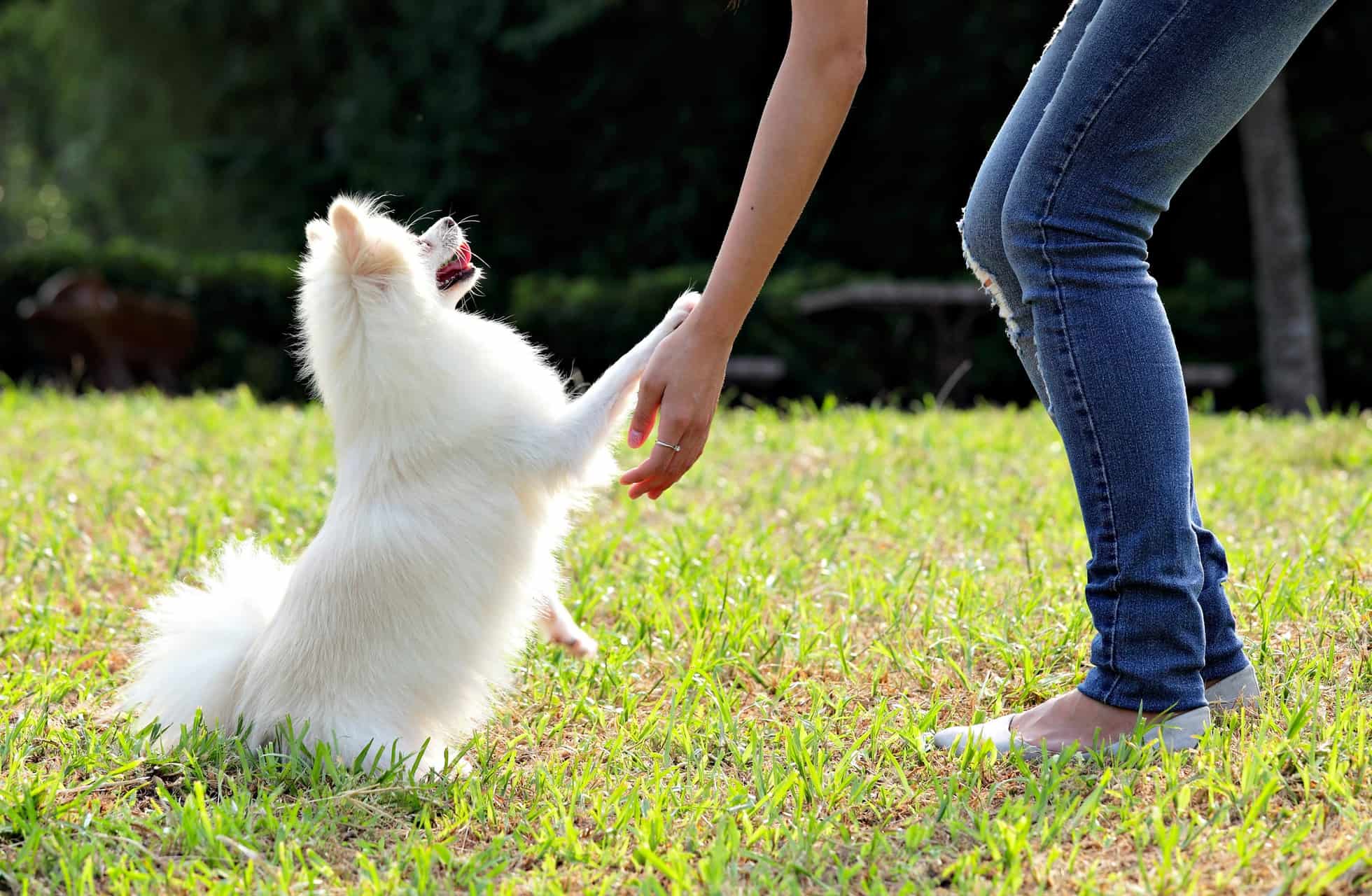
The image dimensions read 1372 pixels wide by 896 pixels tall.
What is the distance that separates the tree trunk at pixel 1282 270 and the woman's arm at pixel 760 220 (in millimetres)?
9074

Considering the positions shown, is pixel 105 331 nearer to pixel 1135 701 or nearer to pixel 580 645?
pixel 580 645

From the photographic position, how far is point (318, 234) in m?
2.54

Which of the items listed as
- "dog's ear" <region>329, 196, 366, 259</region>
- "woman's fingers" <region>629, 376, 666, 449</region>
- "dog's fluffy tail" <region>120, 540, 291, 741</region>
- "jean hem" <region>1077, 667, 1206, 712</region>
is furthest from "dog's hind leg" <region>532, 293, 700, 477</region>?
"jean hem" <region>1077, 667, 1206, 712</region>

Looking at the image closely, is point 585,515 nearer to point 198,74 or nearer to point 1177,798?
point 1177,798

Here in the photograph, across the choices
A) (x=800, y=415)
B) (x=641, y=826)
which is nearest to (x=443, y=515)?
(x=641, y=826)

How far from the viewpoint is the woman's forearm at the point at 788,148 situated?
6.81 feet

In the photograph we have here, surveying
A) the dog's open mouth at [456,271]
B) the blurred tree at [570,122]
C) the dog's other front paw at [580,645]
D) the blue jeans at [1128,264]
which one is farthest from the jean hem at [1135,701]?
the blurred tree at [570,122]

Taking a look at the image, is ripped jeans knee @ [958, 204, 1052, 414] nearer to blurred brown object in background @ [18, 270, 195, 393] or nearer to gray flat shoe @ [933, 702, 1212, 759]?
gray flat shoe @ [933, 702, 1212, 759]

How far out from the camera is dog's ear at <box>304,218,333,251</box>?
2.49 meters

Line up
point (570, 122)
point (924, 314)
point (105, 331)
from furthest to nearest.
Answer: point (570, 122)
point (924, 314)
point (105, 331)

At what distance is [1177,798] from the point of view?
200 centimetres

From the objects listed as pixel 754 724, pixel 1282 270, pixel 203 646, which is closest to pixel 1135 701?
pixel 754 724

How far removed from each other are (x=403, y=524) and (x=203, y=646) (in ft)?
1.85

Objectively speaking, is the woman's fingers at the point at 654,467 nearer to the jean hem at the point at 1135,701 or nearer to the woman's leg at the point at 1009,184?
the woman's leg at the point at 1009,184
